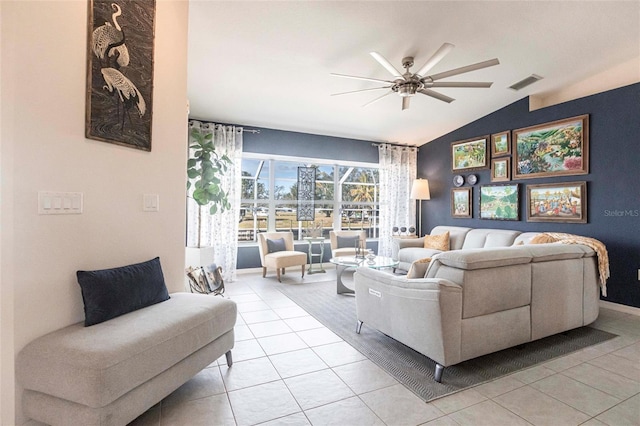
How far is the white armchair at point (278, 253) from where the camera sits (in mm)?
5078

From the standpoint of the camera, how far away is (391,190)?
6797mm

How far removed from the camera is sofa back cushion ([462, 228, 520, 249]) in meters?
4.78

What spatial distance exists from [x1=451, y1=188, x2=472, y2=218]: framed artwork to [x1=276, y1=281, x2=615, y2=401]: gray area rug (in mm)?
2983

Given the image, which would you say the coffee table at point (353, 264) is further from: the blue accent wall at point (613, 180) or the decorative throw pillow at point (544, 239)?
the blue accent wall at point (613, 180)

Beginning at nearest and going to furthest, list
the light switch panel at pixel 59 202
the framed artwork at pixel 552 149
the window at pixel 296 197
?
the light switch panel at pixel 59 202 → the framed artwork at pixel 552 149 → the window at pixel 296 197

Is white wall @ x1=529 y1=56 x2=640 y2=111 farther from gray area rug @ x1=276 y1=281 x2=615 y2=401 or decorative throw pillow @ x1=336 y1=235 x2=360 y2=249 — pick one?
decorative throw pillow @ x1=336 y1=235 x2=360 y2=249

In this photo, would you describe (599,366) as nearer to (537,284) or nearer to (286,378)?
(537,284)

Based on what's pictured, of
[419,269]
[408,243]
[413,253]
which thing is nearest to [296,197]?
[408,243]

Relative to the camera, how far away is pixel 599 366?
7.88 ft

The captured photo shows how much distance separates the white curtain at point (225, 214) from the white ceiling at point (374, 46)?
358mm

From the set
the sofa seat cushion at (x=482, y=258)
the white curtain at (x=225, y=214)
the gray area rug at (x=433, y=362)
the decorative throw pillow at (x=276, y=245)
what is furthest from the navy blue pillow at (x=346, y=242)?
the sofa seat cushion at (x=482, y=258)

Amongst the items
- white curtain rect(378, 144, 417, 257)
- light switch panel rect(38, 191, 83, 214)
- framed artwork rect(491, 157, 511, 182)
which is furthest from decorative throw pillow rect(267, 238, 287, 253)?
framed artwork rect(491, 157, 511, 182)

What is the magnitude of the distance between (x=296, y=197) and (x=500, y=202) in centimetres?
365

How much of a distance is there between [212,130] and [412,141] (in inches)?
165
